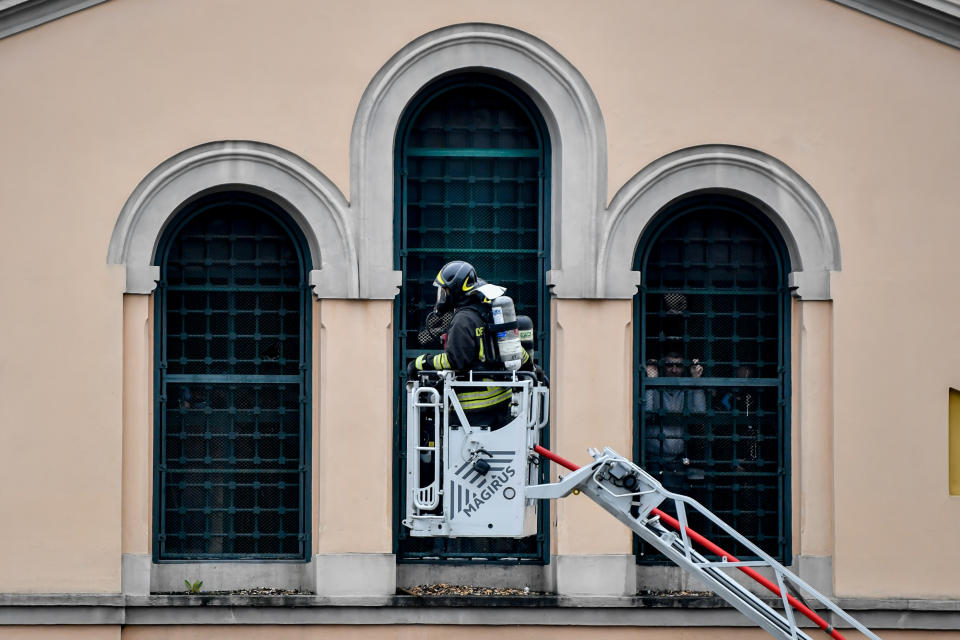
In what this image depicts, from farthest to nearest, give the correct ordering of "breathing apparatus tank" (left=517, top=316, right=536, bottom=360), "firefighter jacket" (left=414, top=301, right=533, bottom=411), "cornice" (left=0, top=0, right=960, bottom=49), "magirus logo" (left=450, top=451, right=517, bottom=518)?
"cornice" (left=0, top=0, right=960, bottom=49) → "breathing apparatus tank" (left=517, top=316, right=536, bottom=360) → "firefighter jacket" (left=414, top=301, right=533, bottom=411) → "magirus logo" (left=450, top=451, right=517, bottom=518)

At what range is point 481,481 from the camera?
32.1 ft

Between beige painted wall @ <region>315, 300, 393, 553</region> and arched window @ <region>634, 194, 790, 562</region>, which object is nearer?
beige painted wall @ <region>315, 300, 393, 553</region>

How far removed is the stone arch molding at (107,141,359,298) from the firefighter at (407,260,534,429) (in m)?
2.28

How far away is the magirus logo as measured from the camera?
9773mm

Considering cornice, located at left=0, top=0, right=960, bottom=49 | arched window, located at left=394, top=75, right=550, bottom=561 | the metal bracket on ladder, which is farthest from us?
arched window, located at left=394, top=75, right=550, bottom=561

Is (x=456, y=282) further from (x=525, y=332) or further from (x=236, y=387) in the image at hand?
(x=236, y=387)

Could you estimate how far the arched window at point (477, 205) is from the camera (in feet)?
41.6

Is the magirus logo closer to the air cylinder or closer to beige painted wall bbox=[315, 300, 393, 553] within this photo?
the air cylinder

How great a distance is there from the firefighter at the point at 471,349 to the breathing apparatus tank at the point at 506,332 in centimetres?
9

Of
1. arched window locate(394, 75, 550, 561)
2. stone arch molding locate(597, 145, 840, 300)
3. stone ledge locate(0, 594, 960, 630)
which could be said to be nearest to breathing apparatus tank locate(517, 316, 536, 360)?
stone arch molding locate(597, 145, 840, 300)

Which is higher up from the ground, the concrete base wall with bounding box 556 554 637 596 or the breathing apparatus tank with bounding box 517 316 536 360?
the breathing apparatus tank with bounding box 517 316 536 360

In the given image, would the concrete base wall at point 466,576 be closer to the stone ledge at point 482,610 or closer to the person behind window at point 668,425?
the stone ledge at point 482,610

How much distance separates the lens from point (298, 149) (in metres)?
12.2

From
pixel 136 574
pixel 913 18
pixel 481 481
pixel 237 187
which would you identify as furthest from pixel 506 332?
pixel 913 18
